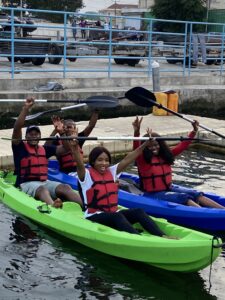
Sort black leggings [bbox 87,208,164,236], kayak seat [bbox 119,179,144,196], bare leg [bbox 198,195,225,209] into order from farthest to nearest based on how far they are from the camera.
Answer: kayak seat [bbox 119,179,144,196], bare leg [bbox 198,195,225,209], black leggings [bbox 87,208,164,236]

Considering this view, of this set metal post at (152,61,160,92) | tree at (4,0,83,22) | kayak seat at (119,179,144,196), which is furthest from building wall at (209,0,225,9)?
kayak seat at (119,179,144,196)

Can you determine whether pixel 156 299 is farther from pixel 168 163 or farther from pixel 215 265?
pixel 168 163

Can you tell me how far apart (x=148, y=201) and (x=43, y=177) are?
4.21 ft

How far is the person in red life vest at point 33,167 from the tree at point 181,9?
28.5 m

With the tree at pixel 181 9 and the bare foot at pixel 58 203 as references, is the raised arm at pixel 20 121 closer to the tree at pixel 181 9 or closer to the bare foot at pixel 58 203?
the bare foot at pixel 58 203

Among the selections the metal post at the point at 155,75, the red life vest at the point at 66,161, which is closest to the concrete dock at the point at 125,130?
the metal post at the point at 155,75

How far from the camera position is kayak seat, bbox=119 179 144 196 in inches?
271

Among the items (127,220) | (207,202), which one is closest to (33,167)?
(127,220)

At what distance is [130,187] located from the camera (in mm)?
6980

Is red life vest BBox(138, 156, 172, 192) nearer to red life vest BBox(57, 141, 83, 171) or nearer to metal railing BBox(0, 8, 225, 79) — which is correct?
red life vest BBox(57, 141, 83, 171)

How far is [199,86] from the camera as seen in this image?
15.6 m

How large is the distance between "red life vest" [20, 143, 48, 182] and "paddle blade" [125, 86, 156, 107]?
1309 millimetres

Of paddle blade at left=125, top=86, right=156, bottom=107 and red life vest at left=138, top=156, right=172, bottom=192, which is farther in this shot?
paddle blade at left=125, top=86, right=156, bottom=107

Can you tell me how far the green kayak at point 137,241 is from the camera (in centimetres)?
494
